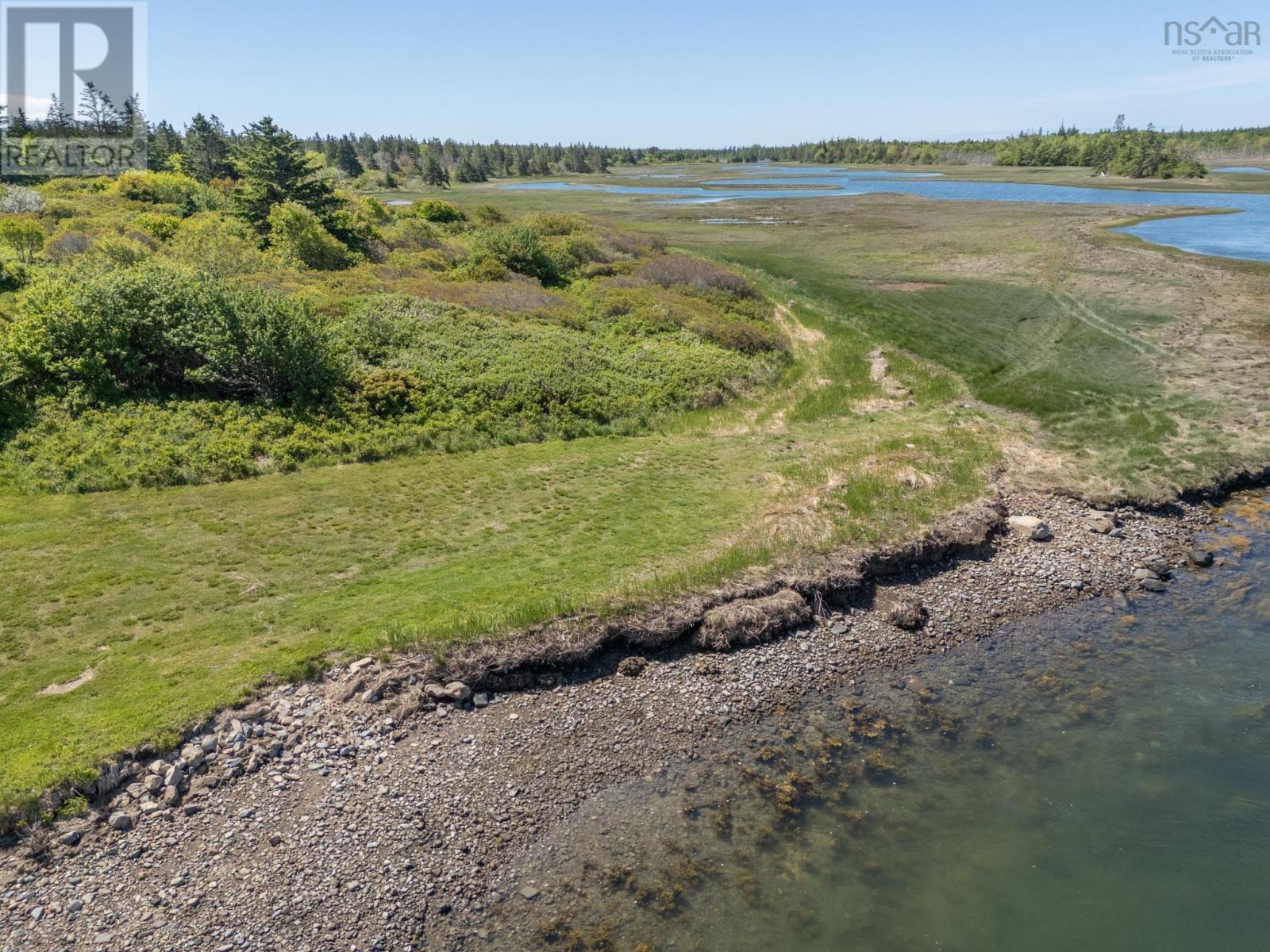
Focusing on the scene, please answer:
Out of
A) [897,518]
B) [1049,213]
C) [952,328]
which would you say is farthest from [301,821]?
[1049,213]

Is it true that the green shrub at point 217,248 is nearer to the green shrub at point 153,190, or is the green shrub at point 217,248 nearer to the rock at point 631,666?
the green shrub at point 153,190

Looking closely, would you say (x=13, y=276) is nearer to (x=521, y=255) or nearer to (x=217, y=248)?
(x=217, y=248)

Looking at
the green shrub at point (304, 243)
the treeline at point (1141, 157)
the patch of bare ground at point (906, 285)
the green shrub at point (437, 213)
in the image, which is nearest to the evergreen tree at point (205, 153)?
the green shrub at point (437, 213)

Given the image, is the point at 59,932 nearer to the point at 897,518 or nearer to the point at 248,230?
the point at 897,518

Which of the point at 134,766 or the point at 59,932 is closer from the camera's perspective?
the point at 59,932

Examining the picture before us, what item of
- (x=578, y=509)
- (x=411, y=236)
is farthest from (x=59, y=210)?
(x=578, y=509)

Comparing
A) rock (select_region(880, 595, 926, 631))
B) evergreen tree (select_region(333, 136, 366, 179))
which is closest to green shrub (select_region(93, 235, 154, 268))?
rock (select_region(880, 595, 926, 631))

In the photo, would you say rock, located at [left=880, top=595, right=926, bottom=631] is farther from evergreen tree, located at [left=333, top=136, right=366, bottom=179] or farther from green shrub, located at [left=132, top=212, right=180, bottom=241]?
evergreen tree, located at [left=333, top=136, right=366, bottom=179]
